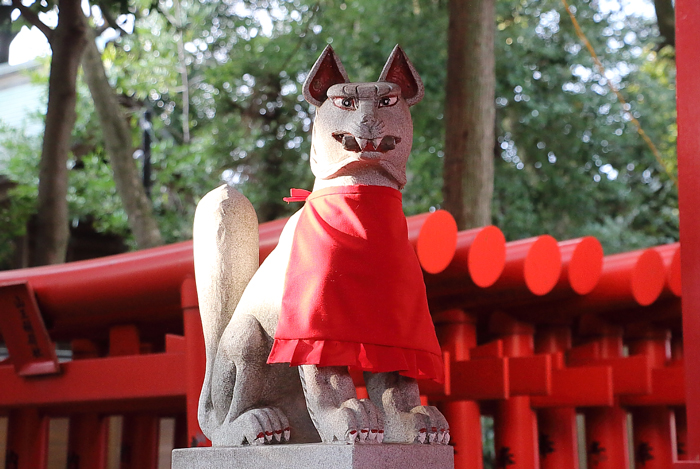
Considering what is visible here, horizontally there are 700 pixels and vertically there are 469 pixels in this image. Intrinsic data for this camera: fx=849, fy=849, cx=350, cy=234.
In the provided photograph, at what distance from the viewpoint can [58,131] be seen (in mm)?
6383

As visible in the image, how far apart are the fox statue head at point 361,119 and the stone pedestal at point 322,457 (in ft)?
2.34

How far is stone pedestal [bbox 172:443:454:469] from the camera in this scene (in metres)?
1.99

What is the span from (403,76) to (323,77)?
0.22 metres

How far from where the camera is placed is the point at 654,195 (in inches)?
432

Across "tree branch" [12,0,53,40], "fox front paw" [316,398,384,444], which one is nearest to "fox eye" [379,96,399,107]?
"fox front paw" [316,398,384,444]

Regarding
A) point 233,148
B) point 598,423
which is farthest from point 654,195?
point 598,423

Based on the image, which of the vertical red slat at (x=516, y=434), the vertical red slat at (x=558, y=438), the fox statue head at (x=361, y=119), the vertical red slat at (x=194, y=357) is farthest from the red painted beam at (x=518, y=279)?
the fox statue head at (x=361, y=119)

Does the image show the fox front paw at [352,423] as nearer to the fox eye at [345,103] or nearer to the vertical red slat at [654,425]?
the fox eye at [345,103]

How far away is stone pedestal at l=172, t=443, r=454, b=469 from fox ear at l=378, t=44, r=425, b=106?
0.93 meters

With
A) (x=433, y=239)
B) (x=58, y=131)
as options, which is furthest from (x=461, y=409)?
(x=58, y=131)

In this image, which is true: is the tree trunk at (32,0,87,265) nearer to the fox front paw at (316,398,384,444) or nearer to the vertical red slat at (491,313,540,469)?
the vertical red slat at (491,313,540,469)

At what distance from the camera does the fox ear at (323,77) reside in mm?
2287

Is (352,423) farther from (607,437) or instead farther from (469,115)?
(469,115)

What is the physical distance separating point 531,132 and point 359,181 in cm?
796
